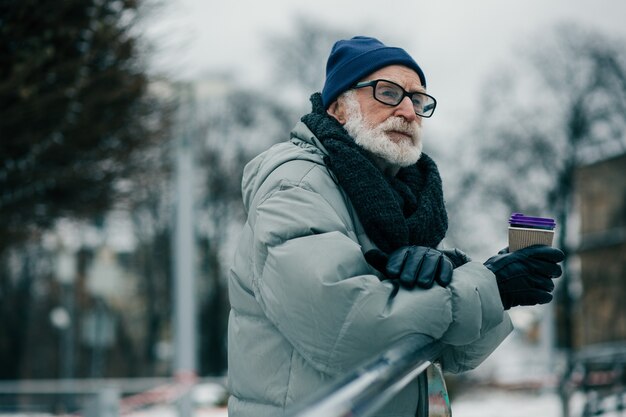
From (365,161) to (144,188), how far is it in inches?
302

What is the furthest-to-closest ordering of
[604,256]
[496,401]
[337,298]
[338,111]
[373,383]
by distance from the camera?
[604,256], [496,401], [338,111], [337,298], [373,383]

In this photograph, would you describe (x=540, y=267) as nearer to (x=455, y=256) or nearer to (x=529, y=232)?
(x=529, y=232)

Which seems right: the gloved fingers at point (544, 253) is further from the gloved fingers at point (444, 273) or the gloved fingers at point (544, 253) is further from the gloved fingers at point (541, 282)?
the gloved fingers at point (444, 273)

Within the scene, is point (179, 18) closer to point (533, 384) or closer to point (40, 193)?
point (40, 193)

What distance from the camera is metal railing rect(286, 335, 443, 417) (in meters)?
1.50

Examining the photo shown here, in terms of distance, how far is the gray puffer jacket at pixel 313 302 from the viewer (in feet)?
6.70

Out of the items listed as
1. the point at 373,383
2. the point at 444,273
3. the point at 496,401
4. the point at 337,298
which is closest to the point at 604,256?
the point at 496,401

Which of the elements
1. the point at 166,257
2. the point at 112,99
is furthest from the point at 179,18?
the point at 166,257

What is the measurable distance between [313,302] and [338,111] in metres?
0.79

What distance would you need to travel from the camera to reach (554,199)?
85.4 ft

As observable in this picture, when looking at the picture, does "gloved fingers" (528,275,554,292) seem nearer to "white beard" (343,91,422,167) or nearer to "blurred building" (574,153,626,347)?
"white beard" (343,91,422,167)

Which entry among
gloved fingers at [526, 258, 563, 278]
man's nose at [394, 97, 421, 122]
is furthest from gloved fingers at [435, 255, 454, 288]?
man's nose at [394, 97, 421, 122]

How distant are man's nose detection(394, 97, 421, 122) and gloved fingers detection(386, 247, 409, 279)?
508 millimetres

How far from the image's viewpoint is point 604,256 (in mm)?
30656
